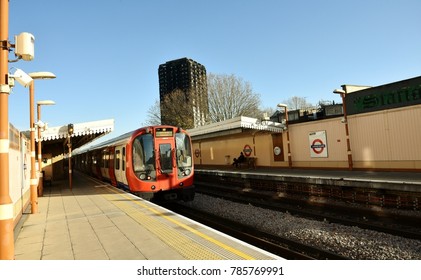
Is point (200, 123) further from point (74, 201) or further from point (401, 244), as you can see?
point (401, 244)

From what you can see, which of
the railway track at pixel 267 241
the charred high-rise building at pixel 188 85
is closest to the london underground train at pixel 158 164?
the railway track at pixel 267 241

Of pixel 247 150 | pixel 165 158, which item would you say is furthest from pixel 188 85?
pixel 165 158

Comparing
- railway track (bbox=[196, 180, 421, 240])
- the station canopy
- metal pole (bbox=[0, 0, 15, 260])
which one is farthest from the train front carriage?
metal pole (bbox=[0, 0, 15, 260])

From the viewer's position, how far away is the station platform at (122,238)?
15.4ft

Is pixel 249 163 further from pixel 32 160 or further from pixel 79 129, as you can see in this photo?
pixel 32 160

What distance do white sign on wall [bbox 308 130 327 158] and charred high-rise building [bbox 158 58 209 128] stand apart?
66.6ft

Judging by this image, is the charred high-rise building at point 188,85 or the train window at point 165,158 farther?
the charred high-rise building at point 188,85

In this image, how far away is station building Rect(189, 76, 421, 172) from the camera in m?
14.6

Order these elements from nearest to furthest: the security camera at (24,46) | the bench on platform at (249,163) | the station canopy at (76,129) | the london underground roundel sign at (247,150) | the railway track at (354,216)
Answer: the security camera at (24,46) → the railway track at (354,216) → the station canopy at (76,129) → the bench on platform at (249,163) → the london underground roundel sign at (247,150)

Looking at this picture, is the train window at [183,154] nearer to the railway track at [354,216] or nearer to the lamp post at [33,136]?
the railway track at [354,216]

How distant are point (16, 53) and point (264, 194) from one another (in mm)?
13377

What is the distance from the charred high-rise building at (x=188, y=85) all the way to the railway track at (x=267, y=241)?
27156 millimetres

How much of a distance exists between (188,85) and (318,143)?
43417 mm

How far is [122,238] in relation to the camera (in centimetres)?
579
